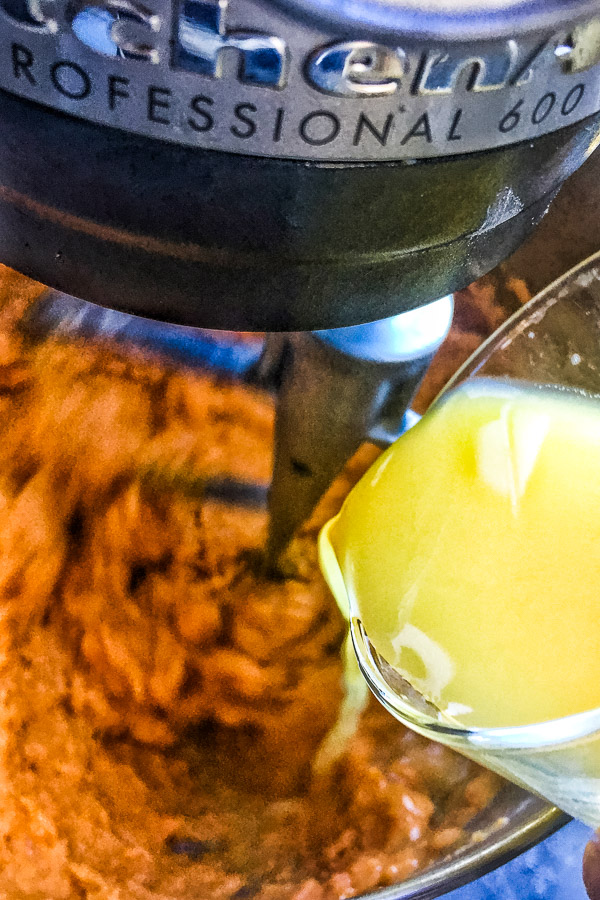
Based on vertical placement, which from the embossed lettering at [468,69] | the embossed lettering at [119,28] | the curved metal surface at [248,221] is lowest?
the curved metal surface at [248,221]

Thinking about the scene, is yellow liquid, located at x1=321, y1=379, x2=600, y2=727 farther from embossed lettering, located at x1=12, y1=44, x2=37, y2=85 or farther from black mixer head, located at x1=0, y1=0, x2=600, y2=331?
embossed lettering, located at x1=12, y1=44, x2=37, y2=85

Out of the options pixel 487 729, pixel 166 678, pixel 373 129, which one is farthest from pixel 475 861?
pixel 373 129

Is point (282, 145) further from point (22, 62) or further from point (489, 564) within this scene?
point (489, 564)

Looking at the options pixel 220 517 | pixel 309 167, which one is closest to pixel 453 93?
pixel 309 167

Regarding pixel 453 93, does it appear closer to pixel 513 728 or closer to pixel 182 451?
pixel 513 728

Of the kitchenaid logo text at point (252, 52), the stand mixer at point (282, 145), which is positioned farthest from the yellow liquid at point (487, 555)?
the kitchenaid logo text at point (252, 52)

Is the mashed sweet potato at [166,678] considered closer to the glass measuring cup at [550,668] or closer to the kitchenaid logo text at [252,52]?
the glass measuring cup at [550,668]
